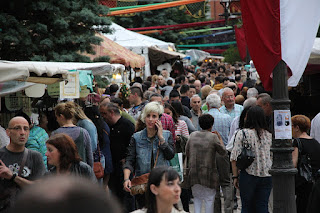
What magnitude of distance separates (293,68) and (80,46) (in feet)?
31.9

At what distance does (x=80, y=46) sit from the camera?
16.0m

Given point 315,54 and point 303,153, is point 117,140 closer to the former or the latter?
point 303,153

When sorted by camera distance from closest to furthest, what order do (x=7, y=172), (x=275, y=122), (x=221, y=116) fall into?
(x=7, y=172)
(x=275, y=122)
(x=221, y=116)

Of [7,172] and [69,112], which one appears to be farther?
[69,112]

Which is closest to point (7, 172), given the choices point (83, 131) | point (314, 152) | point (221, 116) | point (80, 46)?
point (83, 131)

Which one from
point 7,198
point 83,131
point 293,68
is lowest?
point 7,198

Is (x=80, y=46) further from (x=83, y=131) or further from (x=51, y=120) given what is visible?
(x=83, y=131)

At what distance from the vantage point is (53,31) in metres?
16.1

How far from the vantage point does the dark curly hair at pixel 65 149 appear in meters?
5.95

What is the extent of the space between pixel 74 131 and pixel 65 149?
1941mm

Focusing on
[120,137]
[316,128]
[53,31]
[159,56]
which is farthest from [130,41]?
[316,128]

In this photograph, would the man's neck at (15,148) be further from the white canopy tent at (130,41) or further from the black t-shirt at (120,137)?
the white canopy tent at (130,41)

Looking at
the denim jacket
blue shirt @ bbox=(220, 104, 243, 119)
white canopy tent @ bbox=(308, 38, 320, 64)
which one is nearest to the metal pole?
the denim jacket

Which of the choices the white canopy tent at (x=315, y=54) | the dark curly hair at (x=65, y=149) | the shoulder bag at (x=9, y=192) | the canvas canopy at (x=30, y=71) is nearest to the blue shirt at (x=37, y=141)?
the canvas canopy at (x=30, y=71)
